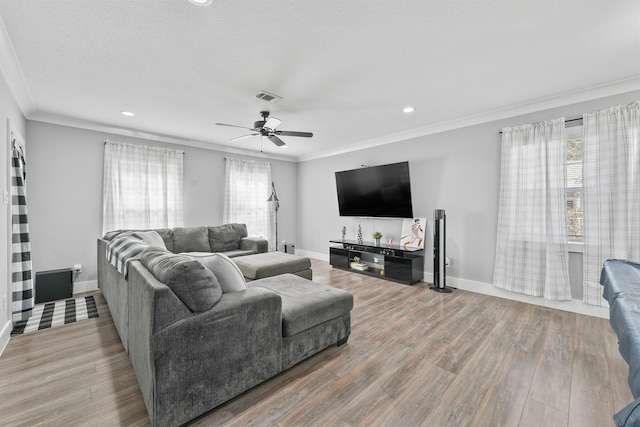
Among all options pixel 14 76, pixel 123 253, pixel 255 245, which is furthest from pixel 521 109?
pixel 14 76

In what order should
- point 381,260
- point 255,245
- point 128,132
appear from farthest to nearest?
point 381,260, point 255,245, point 128,132

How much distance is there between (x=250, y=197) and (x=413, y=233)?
353 cm

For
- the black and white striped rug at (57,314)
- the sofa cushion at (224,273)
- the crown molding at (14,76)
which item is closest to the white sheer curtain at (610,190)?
the sofa cushion at (224,273)

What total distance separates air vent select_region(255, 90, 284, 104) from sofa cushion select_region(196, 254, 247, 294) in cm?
199

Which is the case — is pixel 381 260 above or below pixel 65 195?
below

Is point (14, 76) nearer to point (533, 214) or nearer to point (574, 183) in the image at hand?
point (533, 214)

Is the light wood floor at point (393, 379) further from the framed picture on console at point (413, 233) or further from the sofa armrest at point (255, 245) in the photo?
the sofa armrest at point (255, 245)

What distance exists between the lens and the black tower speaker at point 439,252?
4.12 meters

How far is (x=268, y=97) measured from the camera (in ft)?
10.5

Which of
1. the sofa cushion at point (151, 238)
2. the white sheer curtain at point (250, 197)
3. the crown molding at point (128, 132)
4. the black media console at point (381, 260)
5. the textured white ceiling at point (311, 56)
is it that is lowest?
the black media console at point (381, 260)

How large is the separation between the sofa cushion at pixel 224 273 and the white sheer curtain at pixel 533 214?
139 inches

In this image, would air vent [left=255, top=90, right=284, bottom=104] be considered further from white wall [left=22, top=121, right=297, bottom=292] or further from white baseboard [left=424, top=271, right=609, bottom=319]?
white baseboard [left=424, top=271, right=609, bottom=319]

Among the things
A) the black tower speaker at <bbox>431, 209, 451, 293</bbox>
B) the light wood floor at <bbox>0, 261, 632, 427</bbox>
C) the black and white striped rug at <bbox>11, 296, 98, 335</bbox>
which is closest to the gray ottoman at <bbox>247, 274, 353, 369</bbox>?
the light wood floor at <bbox>0, 261, 632, 427</bbox>

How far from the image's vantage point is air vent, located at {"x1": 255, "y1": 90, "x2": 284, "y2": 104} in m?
3.08
